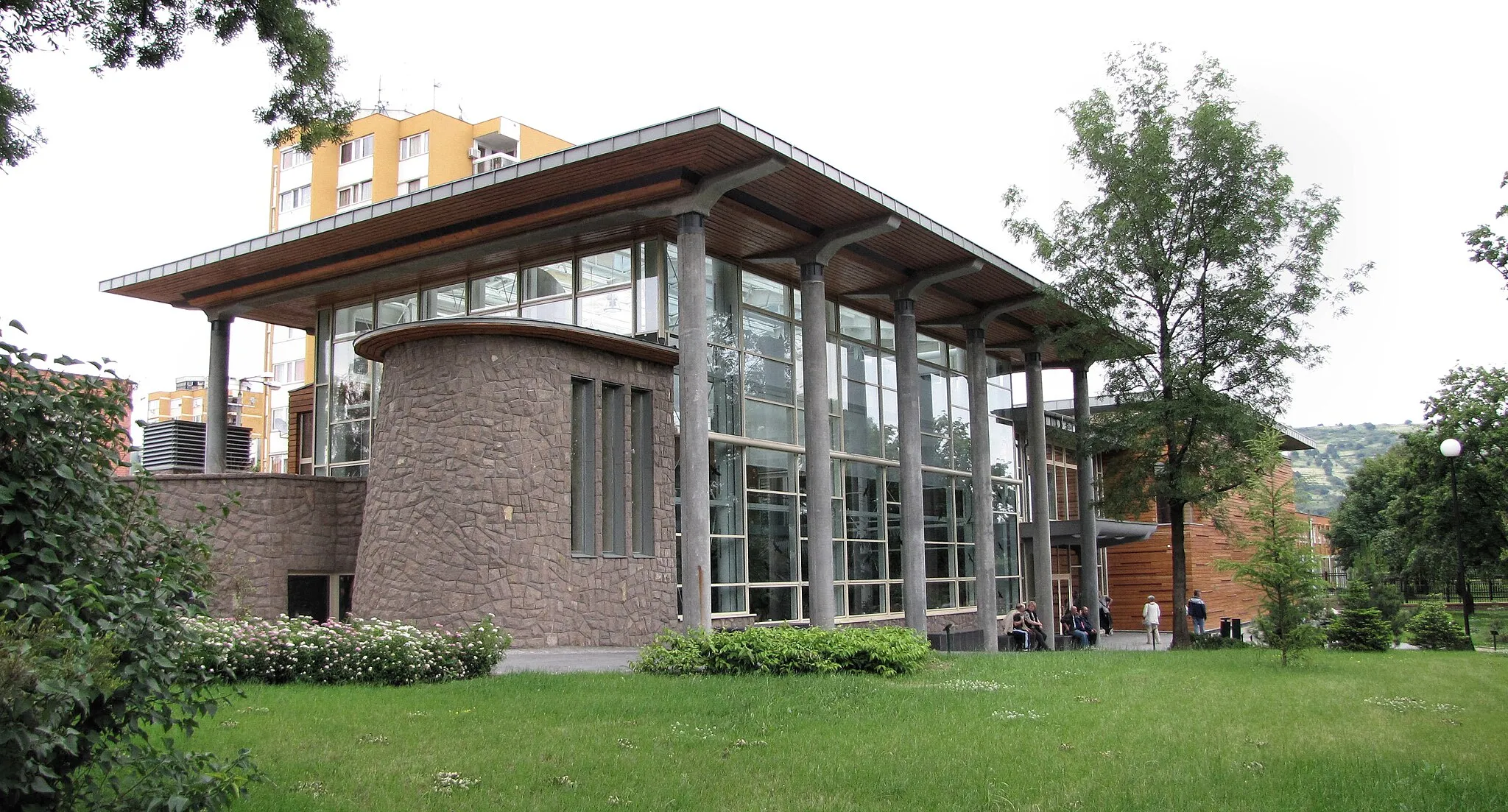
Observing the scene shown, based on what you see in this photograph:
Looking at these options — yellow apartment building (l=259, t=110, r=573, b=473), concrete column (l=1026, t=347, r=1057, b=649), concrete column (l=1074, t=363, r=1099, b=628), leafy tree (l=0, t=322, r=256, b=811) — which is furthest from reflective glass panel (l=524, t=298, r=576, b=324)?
yellow apartment building (l=259, t=110, r=573, b=473)

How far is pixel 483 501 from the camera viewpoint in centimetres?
1853

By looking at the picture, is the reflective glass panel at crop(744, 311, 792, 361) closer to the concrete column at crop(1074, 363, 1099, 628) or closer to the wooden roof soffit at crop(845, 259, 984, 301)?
the wooden roof soffit at crop(845, 259, 984, 301)

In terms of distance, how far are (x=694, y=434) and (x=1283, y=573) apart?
979 centimetres

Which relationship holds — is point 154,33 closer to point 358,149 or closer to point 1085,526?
point 1085,526

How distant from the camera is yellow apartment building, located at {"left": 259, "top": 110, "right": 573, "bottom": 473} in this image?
60656 mm

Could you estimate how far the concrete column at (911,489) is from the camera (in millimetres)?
25547

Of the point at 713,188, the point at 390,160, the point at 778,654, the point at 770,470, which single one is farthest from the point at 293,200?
the point at 778,654

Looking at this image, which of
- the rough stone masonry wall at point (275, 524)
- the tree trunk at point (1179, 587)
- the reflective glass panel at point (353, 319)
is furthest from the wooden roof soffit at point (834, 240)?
the rough stone masonry wall at point (275, 524)

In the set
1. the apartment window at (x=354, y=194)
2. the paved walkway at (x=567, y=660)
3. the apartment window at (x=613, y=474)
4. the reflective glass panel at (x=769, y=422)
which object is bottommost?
the paved walkway at (x=567, y=660)

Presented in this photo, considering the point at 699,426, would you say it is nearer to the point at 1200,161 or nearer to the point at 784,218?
the point at 784,218

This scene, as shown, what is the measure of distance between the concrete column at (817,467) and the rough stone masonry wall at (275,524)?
8.77m

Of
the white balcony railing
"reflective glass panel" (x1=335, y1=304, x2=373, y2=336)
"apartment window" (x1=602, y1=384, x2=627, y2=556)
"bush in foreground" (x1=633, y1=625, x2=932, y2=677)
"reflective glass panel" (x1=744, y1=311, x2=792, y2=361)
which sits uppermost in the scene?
the white balcony railing

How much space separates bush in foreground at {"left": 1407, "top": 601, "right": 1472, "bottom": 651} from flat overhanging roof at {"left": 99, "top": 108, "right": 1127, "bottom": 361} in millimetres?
11094

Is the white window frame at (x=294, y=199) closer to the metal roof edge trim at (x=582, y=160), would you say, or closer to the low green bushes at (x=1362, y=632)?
the metal roof edge trim at (x=582, y=160)
